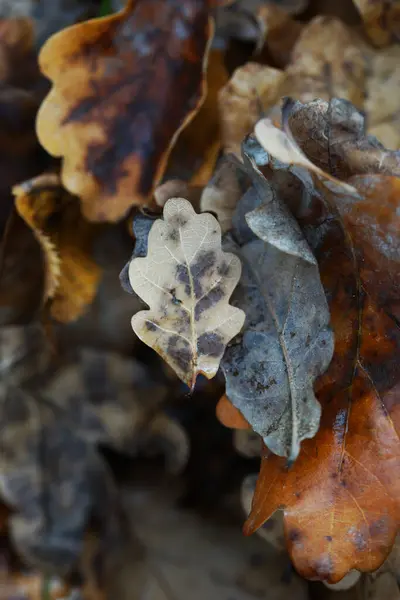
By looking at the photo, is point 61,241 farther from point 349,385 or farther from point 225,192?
point 349,385

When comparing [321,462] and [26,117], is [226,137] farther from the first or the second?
[321,462]

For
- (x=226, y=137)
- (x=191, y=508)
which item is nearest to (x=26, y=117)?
(x=226, y=137)

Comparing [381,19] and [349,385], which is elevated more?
[381,19]

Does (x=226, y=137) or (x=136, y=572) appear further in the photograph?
(x=136, y=572)

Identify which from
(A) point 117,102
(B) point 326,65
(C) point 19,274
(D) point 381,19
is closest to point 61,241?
(C) point 19,274

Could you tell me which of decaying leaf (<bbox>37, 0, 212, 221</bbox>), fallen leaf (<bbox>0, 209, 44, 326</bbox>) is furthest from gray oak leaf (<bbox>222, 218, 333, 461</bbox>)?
fallen leaf (<bbox>0, 209, 44, 326</bbox>)

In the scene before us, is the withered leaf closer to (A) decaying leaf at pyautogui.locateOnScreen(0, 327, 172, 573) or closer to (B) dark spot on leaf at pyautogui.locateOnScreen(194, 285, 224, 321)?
(B) dark spot on leaf at pyautogui.locateOnScreen(194, 285, 224, 321)

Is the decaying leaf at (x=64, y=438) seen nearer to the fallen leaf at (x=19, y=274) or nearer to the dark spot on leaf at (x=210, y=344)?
the fallen leaf at (x=19, y=274)
